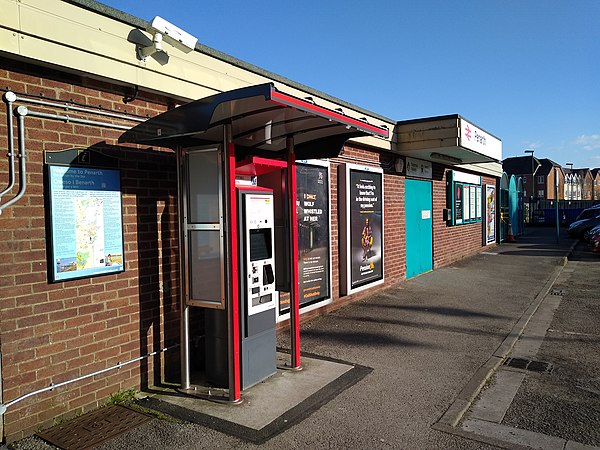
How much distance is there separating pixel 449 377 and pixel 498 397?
23.0 inches

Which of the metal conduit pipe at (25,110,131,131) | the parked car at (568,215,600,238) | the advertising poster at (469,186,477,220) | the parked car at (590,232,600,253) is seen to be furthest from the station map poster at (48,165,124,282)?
the parked car at (568,215,600,238)

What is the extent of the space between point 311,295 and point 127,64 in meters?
4.32

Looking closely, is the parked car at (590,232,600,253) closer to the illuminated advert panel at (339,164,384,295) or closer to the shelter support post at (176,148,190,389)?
the illuminated advert panel at (339,164,384,295)

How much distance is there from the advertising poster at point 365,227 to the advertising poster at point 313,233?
2.73 ft

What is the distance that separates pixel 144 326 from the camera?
4.62 m

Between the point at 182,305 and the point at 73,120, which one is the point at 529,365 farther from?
the point at 73,120

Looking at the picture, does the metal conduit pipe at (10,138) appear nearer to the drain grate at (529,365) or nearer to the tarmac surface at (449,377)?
the tarmac surface at (449,377)

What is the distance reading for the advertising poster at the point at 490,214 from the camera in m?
18.1

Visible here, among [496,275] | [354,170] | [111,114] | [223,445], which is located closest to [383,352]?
[223,445]

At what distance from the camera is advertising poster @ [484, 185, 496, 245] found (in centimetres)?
1808

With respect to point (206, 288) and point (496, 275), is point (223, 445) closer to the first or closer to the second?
point (206, 288)

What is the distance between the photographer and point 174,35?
14.8 ft

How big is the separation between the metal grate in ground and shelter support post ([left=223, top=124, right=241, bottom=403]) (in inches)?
31.5

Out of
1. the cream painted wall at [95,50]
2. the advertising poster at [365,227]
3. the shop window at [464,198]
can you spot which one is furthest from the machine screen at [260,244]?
the shop window at [464,198]
